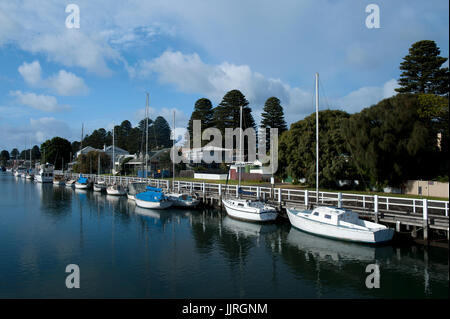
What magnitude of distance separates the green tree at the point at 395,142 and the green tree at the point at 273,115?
46.1m

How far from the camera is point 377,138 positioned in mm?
29391

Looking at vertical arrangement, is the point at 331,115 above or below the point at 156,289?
above

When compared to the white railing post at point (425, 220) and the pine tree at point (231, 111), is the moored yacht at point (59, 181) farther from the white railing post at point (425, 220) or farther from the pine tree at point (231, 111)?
the white railing post at point (425, 220)

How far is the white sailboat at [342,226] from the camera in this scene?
20.7 metres

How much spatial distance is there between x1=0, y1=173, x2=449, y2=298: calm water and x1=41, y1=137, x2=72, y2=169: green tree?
91.8m

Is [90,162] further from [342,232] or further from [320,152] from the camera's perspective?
[342,232]

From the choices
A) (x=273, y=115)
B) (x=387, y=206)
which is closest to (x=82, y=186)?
(x=273, y=115)

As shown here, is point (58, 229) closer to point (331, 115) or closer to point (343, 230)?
point (343, 230)

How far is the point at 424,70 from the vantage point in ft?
155
